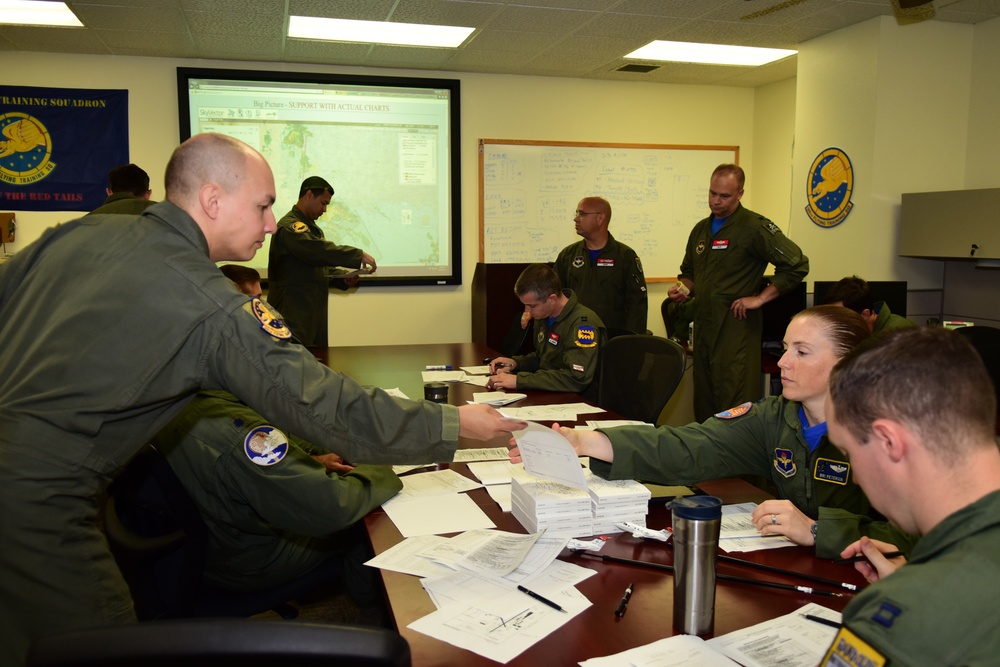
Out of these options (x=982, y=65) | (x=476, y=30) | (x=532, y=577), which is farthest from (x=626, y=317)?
(x=532, y=577)

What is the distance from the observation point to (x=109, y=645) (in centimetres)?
79

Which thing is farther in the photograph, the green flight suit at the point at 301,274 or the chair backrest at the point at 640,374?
the green flight suit at the point at 301,274

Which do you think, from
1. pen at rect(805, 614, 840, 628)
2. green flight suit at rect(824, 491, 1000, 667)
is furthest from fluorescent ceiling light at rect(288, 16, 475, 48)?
green flight suit at rect(824, 491, 1000, 667)

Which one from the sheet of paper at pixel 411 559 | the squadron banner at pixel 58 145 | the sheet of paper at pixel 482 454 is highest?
the squadron banner at pixel 58 145

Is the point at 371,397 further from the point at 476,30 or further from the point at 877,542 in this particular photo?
the point at 476,30

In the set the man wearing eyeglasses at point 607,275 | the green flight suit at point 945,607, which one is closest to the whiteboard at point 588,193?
the man wearing eyeglasses at point 607,275

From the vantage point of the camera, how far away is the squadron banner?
5559mm

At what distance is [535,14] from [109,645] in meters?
4.56

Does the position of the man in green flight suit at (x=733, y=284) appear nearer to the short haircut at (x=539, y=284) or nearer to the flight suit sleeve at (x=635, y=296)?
the flight suit sleeve at (x=635, y=296)

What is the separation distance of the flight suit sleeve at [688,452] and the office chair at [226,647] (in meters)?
1.09

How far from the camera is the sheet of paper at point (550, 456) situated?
1508mm

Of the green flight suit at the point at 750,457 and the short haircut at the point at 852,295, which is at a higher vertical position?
the short haircut at the point at 852,295

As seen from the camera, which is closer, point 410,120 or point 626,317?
point 626,317

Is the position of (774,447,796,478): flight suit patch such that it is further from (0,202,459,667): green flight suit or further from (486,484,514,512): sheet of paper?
(0,202,459,667): green flight suit
